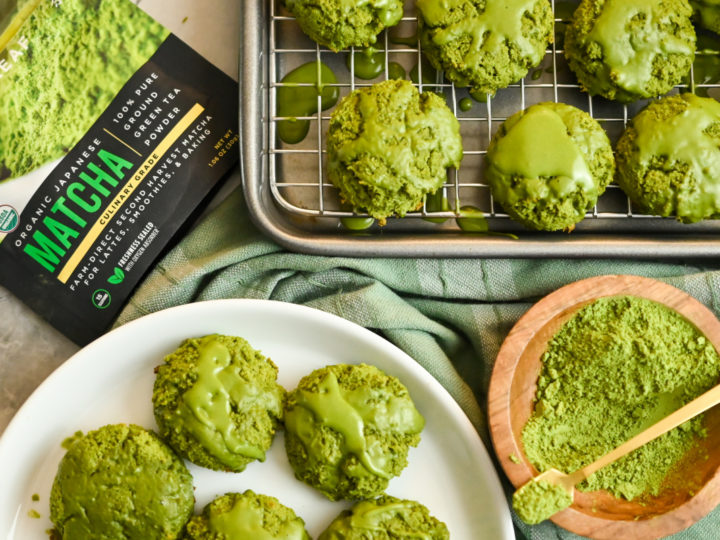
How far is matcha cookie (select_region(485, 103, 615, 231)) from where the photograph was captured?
73.9 inches

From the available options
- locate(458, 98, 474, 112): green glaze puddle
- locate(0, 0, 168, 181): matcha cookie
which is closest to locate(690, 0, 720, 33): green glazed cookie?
locate(458, 98, 474, 112): green glaze puddle

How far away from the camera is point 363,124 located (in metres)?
1.86

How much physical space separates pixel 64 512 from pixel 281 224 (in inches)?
37.6

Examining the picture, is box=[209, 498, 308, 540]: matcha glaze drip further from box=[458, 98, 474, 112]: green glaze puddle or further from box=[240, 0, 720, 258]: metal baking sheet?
box=[458, 98, 474, 112]: green glaze puddle

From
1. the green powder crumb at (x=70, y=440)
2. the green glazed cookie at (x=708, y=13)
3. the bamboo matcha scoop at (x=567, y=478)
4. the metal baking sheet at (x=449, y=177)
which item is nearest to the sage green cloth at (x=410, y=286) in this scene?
the metal baking sheet at (x=449, y=177)

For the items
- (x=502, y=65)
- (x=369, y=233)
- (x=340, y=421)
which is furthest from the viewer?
(x=369, y=233)

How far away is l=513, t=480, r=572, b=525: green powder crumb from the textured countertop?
1.21m

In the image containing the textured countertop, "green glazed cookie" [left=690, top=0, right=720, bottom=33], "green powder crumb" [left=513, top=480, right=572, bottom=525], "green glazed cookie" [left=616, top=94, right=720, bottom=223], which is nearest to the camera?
"green powder crumb" [left=513, top=480, right=572, bottom=525]

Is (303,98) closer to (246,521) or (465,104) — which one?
(465,104)

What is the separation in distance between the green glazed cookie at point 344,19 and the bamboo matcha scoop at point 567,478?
1270mm

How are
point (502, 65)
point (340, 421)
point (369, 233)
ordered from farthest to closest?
point (369, 233)
point (502, 65)
point (340, 421)

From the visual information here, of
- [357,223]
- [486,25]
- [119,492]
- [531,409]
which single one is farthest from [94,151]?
[531,409]

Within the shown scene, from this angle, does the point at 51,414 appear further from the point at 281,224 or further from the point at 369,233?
the point at 369,233

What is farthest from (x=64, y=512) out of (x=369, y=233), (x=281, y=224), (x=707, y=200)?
(x=707, y=200)
